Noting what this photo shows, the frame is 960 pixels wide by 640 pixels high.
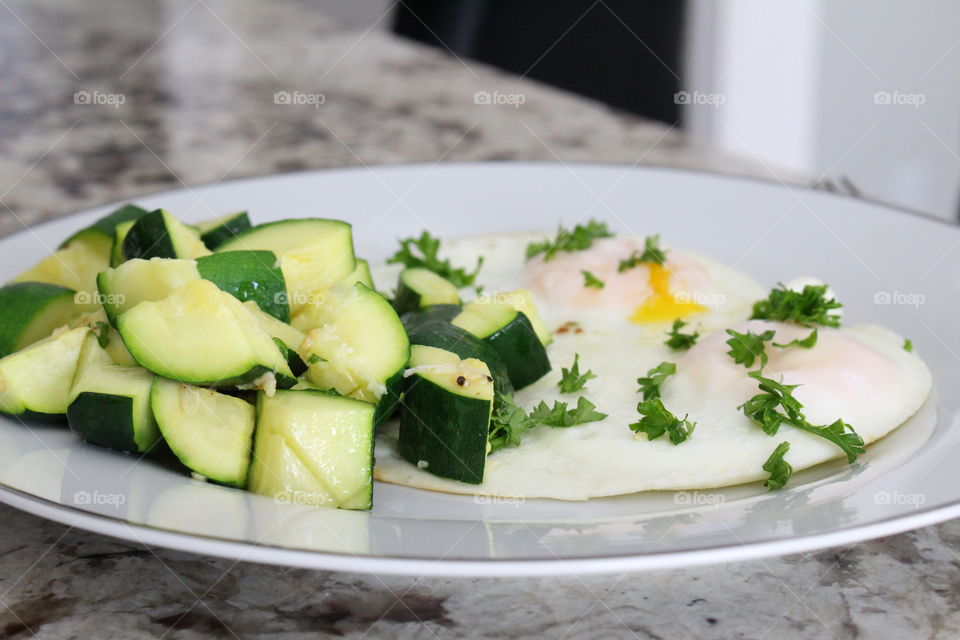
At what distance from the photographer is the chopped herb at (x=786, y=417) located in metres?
1.75

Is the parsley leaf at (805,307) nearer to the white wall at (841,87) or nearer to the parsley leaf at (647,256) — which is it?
the parsley leaf at (647,256)

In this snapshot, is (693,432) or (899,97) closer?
(693,432)

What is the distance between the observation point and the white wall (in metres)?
5.89

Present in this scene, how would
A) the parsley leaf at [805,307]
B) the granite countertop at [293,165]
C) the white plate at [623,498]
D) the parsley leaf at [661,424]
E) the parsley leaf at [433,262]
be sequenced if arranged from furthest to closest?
1. the parsley leaf at [433,262]
2. the parsley leaf at [805,307]
3. the parsley leaf at [661,424]
4. the granite countertop at [293,165]
5. the white plate at [623,498]

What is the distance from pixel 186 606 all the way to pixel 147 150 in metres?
2.80

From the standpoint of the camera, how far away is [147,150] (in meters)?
3.90

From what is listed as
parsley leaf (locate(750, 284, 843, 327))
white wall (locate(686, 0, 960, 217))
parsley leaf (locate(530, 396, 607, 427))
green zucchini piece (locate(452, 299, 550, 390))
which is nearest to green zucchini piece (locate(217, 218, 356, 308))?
green zucchini piece (locate(452, 299, 550, 390))

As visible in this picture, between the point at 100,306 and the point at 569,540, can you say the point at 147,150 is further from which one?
the point at 569,540

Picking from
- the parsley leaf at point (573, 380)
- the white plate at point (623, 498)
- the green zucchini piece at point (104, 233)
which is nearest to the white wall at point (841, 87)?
the white plate at point (623, 498)

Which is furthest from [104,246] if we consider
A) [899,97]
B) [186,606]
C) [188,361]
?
[899,97]

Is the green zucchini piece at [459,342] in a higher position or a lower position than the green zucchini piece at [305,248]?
lower

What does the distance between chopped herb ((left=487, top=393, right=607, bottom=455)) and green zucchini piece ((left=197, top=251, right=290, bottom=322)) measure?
1.42 ft

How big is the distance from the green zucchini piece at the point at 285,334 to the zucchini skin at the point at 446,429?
189 millimetres

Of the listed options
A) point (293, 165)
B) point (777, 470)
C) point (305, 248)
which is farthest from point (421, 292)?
point (293, 165)
